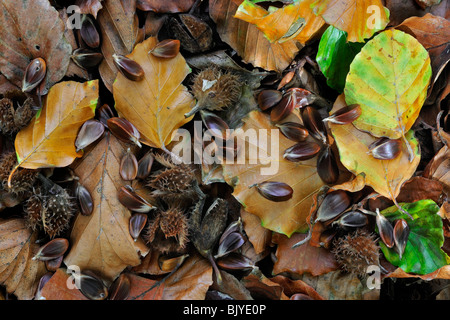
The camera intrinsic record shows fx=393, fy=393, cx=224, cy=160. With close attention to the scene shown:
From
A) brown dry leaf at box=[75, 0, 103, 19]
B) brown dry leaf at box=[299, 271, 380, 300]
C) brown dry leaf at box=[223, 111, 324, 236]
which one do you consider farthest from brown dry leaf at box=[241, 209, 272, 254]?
brown dry leaf at box=[75, 0, 103, 19]

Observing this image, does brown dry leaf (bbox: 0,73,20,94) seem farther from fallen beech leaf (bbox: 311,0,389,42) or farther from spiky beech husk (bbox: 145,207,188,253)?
fallen beech leaf (bbox: 311,0,389,42)

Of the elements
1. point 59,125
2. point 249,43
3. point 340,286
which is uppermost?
point 249,43

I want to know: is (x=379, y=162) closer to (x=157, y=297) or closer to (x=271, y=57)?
(x=271, y=57)

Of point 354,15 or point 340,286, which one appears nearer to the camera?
point 354,15

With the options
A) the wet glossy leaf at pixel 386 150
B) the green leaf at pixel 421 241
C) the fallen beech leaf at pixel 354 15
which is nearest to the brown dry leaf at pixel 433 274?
the green leaf at pixel 421 241

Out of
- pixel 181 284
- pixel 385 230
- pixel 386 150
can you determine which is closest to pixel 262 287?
pixel 181 284

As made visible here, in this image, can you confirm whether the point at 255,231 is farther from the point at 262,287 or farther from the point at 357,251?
the point at 357,251

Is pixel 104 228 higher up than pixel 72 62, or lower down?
lower down
